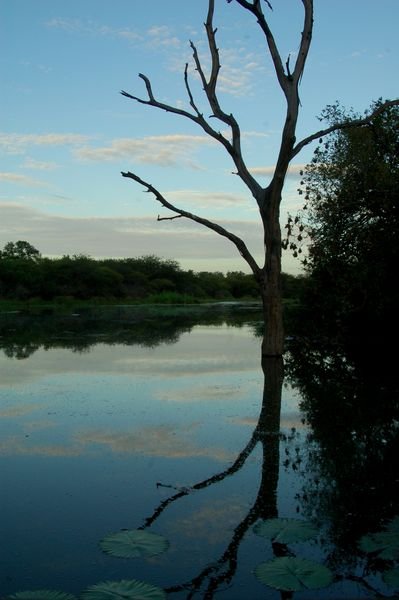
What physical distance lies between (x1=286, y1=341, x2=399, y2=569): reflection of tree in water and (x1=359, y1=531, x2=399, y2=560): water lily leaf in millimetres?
70

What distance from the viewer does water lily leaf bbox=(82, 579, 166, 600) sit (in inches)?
131

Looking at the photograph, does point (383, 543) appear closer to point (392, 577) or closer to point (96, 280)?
point (392, 577)

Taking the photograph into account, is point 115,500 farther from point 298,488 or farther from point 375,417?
point 375,417

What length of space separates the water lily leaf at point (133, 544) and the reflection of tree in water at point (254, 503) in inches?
9.2

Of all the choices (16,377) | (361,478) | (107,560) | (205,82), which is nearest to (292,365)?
(16,377)

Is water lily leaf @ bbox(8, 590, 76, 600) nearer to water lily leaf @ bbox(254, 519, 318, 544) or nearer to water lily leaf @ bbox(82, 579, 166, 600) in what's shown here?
water lily leaf @ bbox(82, 579, 166, 600)

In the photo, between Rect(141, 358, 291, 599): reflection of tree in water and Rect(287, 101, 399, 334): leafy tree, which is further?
Rect(287, 101, 399, 334): leafy tree

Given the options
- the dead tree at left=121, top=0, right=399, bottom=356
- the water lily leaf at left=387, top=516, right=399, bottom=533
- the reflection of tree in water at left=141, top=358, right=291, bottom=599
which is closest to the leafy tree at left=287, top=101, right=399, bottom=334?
the dead tree at left=121, top=0, right=399, bottom=356

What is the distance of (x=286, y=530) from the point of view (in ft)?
14.0

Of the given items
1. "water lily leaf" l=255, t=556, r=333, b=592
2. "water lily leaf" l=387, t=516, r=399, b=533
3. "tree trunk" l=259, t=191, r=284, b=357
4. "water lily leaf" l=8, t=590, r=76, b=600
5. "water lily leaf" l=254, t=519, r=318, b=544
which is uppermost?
"tree trunk" l=259, t=191, r=284, b=357

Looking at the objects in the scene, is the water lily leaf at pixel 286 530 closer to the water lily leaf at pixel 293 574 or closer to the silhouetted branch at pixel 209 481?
the water lily leaf at pixel 293 574

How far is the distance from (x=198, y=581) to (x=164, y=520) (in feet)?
3.20

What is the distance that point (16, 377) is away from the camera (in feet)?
38.1

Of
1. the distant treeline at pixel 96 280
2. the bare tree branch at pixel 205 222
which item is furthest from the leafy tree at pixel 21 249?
the bare tree branch at pixel 205 222
